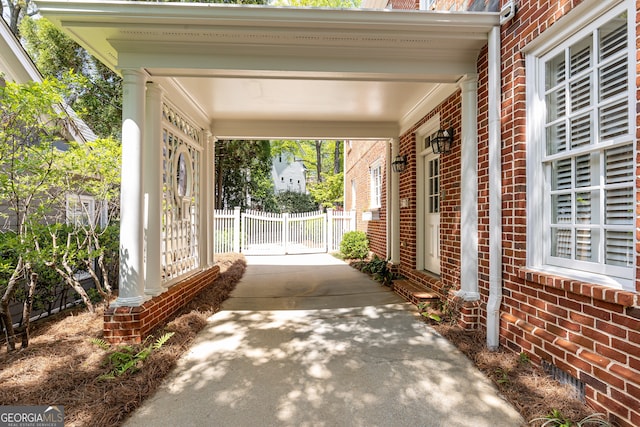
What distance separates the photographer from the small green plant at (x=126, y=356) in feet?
8.45

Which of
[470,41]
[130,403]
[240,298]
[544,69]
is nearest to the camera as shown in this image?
[130,403]

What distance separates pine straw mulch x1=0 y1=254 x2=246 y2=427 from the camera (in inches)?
85.3

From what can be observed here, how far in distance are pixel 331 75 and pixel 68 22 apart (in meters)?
2.55

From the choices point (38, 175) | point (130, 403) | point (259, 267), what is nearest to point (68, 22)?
point (38, 175)

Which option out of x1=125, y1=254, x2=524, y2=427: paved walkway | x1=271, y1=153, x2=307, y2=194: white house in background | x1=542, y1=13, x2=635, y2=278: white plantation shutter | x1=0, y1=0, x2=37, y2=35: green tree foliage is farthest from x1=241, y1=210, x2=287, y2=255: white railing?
x1=271, y1=153, x2=307, y2=194: white house in background

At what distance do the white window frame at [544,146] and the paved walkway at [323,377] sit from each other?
1105 millimetres

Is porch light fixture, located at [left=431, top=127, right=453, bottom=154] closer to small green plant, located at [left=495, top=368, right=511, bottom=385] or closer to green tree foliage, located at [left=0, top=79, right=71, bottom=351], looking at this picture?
small green plant, located at [left=495, top=368, right=511, bottom=385]

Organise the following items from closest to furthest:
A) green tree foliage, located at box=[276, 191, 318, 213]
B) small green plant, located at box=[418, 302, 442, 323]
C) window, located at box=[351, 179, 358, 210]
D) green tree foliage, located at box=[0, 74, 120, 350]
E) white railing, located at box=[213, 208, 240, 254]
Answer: green tree foliage, located at box=[0, 74, 120, 350], small green plant, located at box=[418, 302, 442, 323], white railing, located at box=[213, 208, 240, 254], window, located at box=[351, 179, 358, 210], green tree foliage, located at box=[276, 191, 318, 213]

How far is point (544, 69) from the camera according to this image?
2.70 m

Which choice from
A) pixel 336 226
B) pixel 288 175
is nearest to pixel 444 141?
pixel 336 226

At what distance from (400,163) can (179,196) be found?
12.7ft

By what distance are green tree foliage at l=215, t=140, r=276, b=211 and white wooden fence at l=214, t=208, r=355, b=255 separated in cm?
374

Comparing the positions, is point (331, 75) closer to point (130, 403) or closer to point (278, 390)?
point (278, 390)

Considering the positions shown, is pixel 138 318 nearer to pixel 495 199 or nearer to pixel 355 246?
pixel 495 199
